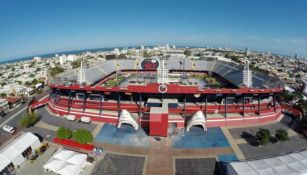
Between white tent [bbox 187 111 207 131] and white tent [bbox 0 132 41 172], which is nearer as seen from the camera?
white tent [bbox 0 132 41 172]

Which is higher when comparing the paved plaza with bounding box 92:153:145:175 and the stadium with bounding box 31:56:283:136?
the stadium with bounding box 31:56:283:136

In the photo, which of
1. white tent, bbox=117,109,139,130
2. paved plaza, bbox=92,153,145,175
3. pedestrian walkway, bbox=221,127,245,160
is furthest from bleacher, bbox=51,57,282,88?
paved plaza, bbox=92,153,145,175

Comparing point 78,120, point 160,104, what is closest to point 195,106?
point 160,104

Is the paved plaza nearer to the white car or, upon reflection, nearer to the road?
the road

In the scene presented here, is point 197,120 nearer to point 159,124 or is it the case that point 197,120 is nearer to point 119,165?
point 159,124

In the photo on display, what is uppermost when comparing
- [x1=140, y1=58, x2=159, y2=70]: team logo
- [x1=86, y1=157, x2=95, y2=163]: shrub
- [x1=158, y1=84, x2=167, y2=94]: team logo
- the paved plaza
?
[x1=140, y1=58, x2=159, y2=70]: team logo

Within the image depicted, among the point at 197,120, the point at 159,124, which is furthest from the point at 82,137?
the point at 197,120
